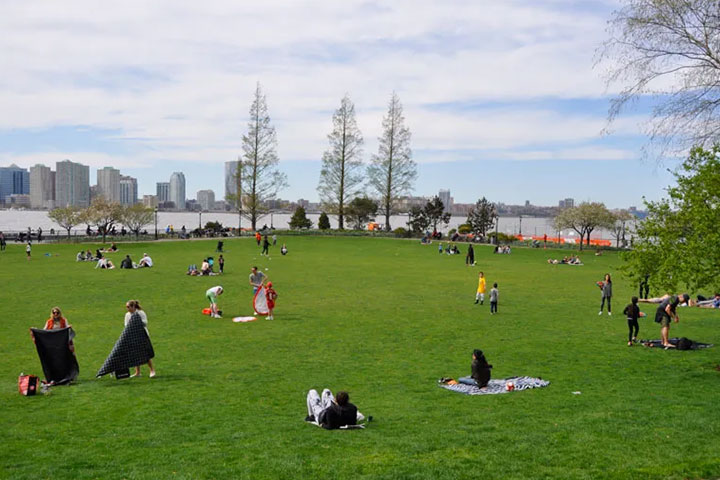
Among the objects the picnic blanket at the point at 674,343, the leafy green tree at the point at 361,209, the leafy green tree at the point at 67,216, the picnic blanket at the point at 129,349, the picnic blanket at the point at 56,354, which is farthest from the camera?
the leafy green tree at the point at 361,209

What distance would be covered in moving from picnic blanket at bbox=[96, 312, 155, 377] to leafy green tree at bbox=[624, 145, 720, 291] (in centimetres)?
1136

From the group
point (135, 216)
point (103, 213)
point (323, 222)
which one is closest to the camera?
point (103, 213)

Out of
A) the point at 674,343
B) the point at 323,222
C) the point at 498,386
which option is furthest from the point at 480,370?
the point at 323,222

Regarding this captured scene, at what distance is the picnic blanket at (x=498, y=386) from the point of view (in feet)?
41.2

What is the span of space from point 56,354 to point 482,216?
81914mm

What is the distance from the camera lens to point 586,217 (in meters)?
67.4

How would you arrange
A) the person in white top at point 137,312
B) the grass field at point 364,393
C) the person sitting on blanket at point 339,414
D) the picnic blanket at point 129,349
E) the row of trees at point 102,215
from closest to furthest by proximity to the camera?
the grass field at point 364,393 → the person sitting on blanket at point 339,414 → the person in white top at point 137,312 → the picnic blanket at point 129,349 → the row of trees at point 102,215

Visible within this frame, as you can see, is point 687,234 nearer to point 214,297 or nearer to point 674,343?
point 674,343

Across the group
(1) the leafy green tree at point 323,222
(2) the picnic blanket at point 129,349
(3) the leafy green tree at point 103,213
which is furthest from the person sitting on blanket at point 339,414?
(1) the leafy green tree at point 323,222

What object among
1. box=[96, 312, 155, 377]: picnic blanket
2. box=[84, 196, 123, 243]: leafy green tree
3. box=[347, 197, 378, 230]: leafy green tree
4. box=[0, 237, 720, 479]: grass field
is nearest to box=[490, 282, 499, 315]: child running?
box=[0, 237, 720, 479]: grass field

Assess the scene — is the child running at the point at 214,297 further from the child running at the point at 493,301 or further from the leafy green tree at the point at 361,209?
the leafy green tree at the point at 361,209

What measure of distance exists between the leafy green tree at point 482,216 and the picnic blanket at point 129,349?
Answer: 7885cm

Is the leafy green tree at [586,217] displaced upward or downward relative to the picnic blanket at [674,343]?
upward

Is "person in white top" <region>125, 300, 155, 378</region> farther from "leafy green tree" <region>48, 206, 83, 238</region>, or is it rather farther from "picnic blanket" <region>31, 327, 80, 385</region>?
"leafy green tree" <region>48, 206, 83, 238</region>
